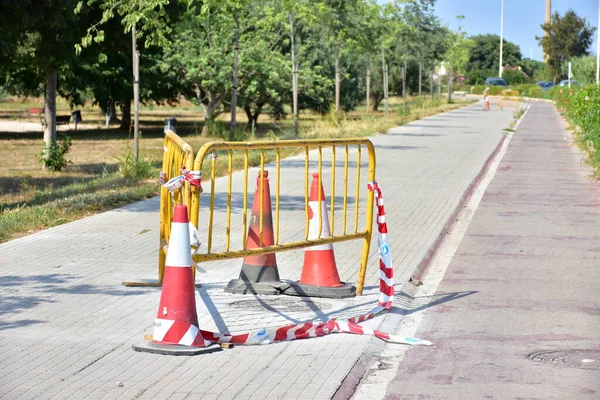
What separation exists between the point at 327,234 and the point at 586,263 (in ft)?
10.8

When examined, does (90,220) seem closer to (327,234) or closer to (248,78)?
(327,234)

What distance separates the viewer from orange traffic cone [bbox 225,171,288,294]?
333 inches

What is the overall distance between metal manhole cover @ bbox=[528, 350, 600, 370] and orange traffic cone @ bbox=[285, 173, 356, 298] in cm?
213

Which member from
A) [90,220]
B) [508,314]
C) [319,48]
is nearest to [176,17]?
[90,220]

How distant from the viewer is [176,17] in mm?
21953

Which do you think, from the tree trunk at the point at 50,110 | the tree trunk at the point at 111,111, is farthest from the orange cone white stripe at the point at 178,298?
the tree trunk at the point at 111,111

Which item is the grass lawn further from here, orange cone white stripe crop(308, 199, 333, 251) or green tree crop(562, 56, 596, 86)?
green tree crop(562, 56, 596, 86)

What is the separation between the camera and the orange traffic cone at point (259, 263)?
8.47 metres

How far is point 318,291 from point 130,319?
1708mm

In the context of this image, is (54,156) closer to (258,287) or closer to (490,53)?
(258,287)

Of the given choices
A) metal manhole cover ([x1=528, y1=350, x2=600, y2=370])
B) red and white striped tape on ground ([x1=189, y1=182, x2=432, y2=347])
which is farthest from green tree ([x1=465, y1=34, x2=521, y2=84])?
metal manhole cover ([x1=528, y1=350, x2=600, y2=370])

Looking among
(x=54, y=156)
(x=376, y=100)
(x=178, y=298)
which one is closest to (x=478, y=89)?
(x=376, y=100)

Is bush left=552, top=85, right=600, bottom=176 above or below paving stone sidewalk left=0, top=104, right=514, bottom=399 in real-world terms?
above

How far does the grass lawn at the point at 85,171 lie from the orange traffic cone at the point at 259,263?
3.64 m
